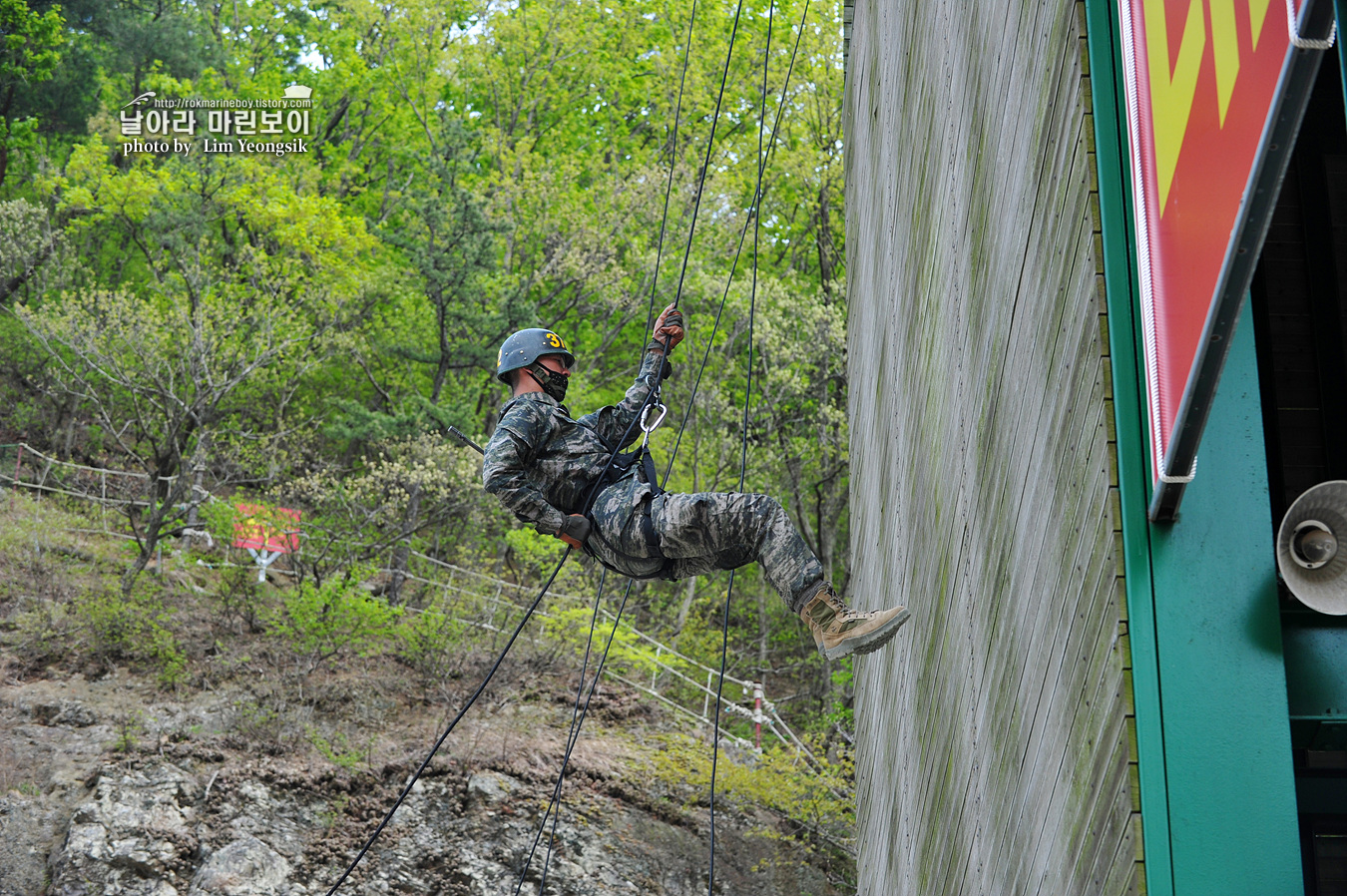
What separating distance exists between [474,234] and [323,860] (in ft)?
39.6

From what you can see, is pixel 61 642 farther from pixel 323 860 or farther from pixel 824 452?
pixel 824 452

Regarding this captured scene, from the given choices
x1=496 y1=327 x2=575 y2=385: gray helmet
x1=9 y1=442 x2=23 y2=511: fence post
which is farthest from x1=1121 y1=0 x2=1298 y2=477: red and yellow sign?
x1=9 y1=442 x2=23 y2=511: fence post

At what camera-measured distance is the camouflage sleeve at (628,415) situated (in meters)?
7.20

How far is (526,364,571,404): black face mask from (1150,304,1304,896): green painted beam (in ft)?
13.3

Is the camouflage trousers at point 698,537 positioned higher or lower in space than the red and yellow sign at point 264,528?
lower

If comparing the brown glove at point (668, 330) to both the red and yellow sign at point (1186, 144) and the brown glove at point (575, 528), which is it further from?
the red and yellow sign at point (1186, 144)

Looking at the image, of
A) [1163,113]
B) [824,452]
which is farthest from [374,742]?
[1163,113]

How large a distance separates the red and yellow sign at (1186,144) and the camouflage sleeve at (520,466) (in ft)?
11.9

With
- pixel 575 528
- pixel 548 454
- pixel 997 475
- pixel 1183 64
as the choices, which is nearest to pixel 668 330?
pixel 548 454

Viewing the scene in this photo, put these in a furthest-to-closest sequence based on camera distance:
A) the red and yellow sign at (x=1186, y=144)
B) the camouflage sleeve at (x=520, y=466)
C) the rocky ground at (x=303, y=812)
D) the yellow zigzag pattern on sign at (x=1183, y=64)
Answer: the rocky ground at (x=303, y=812) < the camouflage sleeve at (x=520, y=466) < the yellow zigzag pattern on sign at (x=1183, y=64) < the red and yellow sign at (x=1186, y=144)

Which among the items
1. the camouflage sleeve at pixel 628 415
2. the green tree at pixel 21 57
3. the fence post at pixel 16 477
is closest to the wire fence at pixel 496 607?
the fence post at pixel 16 477

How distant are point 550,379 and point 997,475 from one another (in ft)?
9.31

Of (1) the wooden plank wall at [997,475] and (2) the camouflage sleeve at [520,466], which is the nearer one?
(1) the wooden plank wall at [997,475]

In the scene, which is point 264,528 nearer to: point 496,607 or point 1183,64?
point 496,607
